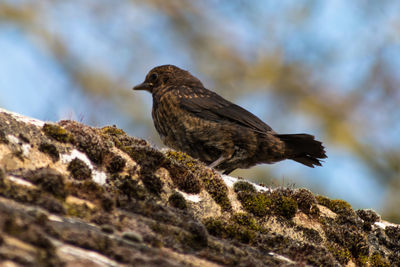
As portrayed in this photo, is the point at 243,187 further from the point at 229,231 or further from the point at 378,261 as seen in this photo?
the point at 378,261

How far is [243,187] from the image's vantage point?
526 cm

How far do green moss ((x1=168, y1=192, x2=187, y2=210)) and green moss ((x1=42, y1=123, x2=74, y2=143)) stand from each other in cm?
97

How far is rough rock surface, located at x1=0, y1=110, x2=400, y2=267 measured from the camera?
260cm

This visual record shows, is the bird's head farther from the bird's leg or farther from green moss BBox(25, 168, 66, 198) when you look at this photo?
green moss BBox(25, 168, 66, 198)

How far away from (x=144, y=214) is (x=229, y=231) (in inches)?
33.7

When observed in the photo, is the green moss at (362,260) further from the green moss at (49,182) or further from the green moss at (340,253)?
the green moss at (49,182)

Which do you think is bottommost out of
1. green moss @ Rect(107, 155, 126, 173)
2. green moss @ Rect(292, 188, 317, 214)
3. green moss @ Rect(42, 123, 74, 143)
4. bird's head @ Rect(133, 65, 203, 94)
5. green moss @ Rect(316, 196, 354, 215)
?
green moss @ Rect(107, 155, 126, 173)

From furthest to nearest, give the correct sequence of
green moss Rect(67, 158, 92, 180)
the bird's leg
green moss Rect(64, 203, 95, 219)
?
the bird's leg → green moss Rect(67, 158, 92, 180) → green moss Rect(64, 203, 95, 219)

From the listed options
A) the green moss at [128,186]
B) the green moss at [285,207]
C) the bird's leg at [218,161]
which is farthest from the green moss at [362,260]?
the bird's leg at [218,161]

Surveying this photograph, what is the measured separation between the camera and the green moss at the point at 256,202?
4934 millimetres

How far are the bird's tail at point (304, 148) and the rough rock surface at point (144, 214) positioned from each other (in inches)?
68.5

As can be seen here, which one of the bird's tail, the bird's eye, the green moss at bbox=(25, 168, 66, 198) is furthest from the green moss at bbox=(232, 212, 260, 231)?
the bird's eye

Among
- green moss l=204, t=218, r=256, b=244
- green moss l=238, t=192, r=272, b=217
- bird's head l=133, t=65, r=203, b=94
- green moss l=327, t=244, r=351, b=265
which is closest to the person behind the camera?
green moss l=204, t=218, r=256, b=244

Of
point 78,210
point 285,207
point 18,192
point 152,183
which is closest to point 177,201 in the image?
point 152,183
